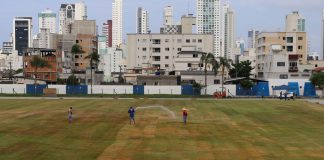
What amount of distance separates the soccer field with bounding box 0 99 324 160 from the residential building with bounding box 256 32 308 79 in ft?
309

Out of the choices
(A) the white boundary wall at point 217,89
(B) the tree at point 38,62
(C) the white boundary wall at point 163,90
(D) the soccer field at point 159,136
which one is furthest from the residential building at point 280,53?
(D) the soccer field at point 159,136

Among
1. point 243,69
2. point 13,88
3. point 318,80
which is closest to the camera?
point 318,80

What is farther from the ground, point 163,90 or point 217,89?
point 217,89

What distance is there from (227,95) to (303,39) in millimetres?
69048

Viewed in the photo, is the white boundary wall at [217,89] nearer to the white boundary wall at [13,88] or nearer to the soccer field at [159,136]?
the white boundary wall at [13,88]

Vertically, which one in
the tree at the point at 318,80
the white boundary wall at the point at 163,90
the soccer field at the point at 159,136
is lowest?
the soccer field at the point at 159,136

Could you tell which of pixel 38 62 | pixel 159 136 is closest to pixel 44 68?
pixel 38 62

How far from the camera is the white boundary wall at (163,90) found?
134375 millimetres

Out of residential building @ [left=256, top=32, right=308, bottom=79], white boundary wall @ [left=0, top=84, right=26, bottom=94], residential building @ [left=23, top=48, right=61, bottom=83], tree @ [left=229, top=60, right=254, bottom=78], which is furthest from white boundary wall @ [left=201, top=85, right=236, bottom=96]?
residential building @ [left=23, top=48, right=61, bottom=83]

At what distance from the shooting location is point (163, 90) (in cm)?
13450

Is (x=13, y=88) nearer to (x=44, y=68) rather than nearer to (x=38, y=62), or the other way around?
(x=38, y=62)

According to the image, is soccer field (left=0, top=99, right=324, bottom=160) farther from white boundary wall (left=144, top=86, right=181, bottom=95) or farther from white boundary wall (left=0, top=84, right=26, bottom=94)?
white boundary wall (left=0, top=84, right=26, bottom=94)

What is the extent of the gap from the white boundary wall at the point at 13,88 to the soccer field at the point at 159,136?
62163 millimetres

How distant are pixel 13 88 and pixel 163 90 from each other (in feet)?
124
